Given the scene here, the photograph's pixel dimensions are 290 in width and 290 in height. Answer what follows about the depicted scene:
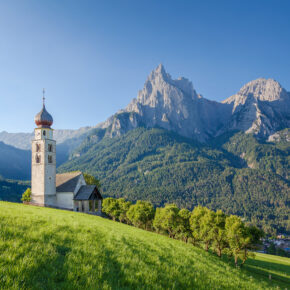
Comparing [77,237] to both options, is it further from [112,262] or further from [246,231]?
[246,231]

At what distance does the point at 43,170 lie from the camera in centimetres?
5534

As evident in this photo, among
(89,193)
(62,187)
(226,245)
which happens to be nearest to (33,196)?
(62,187)

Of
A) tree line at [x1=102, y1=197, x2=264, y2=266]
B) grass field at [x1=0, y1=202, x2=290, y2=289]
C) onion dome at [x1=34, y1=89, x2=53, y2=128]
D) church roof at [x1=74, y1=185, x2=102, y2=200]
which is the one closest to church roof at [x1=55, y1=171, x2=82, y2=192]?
church roof at [x1=74, y1=185, x2=102, y2=200]

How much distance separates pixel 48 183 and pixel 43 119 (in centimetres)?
1605

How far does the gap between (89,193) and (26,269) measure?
179 feet

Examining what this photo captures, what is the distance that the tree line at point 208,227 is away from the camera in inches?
1662

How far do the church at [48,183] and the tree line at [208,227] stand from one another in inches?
617

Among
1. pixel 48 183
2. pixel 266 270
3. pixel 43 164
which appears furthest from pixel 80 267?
pixel 266 270

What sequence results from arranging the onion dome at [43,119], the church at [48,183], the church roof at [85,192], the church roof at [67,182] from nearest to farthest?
the church at [48,183] → the onion dome at [43,119] → the church roof at [85,192] → the church roof at [67,182]

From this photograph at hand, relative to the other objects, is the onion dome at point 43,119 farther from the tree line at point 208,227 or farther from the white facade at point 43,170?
the tree line at point 208,227

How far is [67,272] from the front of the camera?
23.2ft

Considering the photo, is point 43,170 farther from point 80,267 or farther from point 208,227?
point 80,267

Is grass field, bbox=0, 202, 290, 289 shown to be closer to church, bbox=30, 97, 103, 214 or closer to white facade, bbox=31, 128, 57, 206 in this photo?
white facade, bbox=31, 128, 57, 206

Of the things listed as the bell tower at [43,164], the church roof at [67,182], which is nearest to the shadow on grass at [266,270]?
the church roof at [67,182]
